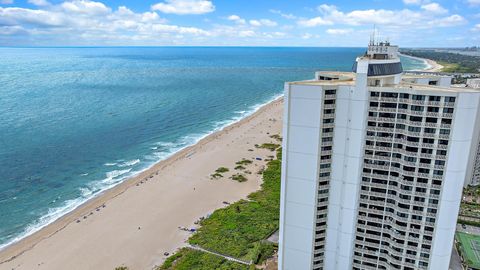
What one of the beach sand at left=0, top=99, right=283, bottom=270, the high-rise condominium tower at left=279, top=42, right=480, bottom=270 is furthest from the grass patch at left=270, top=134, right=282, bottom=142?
the high-rise condominium tower at left=279, top=42, right=480, bottom=270

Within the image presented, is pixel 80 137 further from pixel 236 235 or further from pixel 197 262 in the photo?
pixel 197 262

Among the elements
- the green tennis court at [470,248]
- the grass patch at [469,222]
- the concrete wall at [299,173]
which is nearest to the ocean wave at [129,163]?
the concrete wall at [299,173]

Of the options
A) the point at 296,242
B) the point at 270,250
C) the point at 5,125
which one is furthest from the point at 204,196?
the point at 5,125

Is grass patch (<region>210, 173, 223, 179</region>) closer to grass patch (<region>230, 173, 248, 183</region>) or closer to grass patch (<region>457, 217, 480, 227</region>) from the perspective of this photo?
grass patch (<region>230, 173, 248, 183</region>)

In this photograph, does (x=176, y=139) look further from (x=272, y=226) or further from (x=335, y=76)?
(x=335, y=76)

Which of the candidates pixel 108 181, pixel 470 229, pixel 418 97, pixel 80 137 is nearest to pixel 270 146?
pixel 108 181

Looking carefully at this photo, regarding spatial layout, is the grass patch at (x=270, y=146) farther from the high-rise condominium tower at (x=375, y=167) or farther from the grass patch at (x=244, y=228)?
the high-rise condominium tower at (x=375, y=167)

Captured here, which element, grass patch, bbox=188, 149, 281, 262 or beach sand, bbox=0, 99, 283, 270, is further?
beach sand, bbox=0, 99, 283, 270
